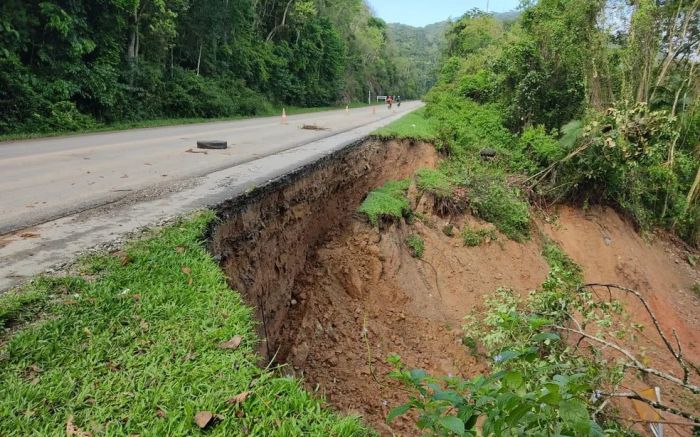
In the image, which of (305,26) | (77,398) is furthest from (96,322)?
(305,26)

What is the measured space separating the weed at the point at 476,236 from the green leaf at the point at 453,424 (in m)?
8.63

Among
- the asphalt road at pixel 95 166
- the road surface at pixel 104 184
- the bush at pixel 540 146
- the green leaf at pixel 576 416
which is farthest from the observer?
the bush at pixel 540 146

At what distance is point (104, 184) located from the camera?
6086mm

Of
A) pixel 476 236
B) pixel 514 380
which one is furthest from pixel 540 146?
pixel 514 380

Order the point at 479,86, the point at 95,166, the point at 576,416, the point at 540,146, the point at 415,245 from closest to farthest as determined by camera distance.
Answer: the point at 576,416, the point at 95,166, the point at 415,245, the point at 540,146, the point at 479,86

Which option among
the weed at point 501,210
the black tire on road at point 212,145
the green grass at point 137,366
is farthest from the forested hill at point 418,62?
the green grass at point 137,366

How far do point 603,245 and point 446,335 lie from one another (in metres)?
6.65

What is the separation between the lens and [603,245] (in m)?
11.8

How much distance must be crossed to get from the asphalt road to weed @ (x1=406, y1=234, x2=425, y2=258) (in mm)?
3464

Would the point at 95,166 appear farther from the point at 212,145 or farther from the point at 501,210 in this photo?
the point at 501,210

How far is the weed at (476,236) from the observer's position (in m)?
10.1

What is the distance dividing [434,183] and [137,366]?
30.7 feet

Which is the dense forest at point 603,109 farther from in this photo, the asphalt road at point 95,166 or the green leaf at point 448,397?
the green leaf at point 448,397

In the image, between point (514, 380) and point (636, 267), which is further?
point (636, 267)
